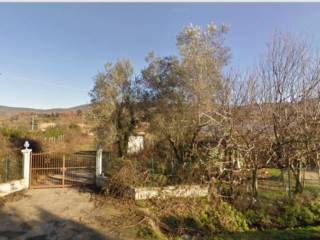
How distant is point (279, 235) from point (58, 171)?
12554 mm

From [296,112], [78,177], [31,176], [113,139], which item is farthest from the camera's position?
[113,139]

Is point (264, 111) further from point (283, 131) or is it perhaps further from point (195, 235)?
point (195, 235)

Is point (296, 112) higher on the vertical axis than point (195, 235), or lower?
higher

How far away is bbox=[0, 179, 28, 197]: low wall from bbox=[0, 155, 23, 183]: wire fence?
429mm

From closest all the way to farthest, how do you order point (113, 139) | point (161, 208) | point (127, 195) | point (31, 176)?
point (161, 208) < point (127, 195) < point (31, 176) < point (113, 139)

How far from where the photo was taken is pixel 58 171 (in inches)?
595

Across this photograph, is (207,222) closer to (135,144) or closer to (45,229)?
(45,229)

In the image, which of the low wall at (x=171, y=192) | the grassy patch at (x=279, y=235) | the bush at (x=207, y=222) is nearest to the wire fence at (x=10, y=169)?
the low wall at (x=171, y=192)

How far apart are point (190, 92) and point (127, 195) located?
19.9 feet

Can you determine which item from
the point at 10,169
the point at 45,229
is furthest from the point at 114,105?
the point at 45,229

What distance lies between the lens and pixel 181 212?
9.29 metres

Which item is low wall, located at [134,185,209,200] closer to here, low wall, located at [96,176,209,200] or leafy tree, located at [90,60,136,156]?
low wall, located at [96,176,209,200]

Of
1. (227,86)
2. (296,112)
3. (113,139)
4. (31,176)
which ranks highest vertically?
(227,86)

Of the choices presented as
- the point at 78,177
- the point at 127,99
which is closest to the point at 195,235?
the point at 78,177
